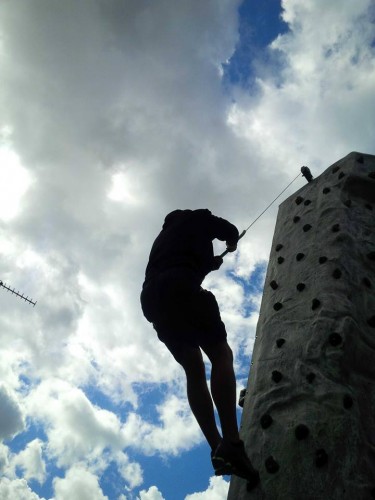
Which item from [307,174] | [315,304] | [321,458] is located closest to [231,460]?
[321,458]

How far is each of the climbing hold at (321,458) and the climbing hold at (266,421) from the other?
1.19ft

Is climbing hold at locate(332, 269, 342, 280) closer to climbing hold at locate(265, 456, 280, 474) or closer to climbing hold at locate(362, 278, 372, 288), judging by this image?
climbing hold at locate(362, 278, 372, 288)

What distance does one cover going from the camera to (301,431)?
2314mm

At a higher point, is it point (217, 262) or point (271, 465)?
point (217, 262)

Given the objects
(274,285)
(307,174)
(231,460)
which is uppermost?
(307,174)

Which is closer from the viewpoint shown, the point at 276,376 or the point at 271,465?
the point at 271,465

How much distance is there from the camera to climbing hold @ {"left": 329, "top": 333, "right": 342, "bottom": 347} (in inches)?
107

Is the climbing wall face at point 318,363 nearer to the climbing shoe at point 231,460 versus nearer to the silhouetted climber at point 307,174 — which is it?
the climbing shoe at point 231,460

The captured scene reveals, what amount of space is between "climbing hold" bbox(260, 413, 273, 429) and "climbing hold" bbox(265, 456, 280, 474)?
0.22 metres

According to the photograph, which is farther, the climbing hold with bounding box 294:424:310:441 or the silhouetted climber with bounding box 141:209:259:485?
the climbing hold with bounding box 294:424:310:441

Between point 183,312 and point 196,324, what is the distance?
11 cm

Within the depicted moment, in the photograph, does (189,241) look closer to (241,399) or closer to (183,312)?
(183,312)

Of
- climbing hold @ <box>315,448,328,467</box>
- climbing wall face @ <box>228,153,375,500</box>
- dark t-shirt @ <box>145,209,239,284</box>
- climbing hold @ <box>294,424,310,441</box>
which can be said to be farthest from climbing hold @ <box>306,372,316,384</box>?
dark t-shirt @ <box>145,209,239,284</box>

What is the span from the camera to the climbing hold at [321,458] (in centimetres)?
213
